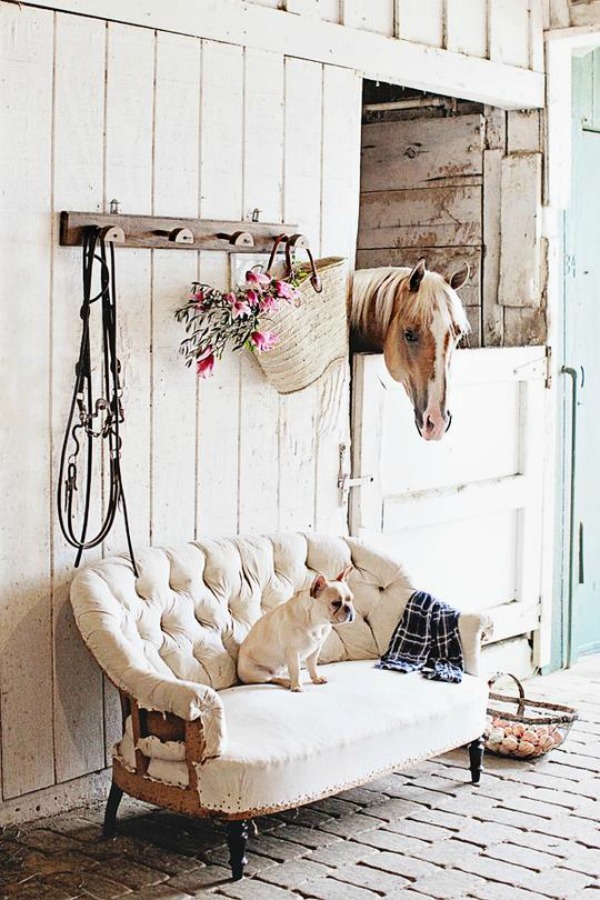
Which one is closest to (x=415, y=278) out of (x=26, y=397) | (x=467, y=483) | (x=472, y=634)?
(x=467, y=483)

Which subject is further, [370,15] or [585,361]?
[585,361]

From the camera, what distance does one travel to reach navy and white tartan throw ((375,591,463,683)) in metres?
4.23

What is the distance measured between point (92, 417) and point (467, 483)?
1.99 meters

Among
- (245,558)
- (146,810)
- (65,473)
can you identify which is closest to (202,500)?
(245,558)

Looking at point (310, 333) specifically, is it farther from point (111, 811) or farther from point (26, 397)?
point (111, 811)

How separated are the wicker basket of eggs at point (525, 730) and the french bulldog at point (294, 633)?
85 cm

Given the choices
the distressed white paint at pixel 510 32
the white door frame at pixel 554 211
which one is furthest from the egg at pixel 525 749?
the distressed white paint at pixel 510 32

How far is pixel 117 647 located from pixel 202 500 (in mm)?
802

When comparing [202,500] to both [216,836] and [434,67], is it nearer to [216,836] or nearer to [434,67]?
[216,836]

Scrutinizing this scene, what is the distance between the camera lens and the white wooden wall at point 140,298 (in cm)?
372

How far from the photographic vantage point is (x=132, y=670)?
3.53 metres

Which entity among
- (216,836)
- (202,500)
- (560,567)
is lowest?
(216,836)

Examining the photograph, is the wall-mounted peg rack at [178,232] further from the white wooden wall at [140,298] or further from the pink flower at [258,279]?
the pink flower at [258,279]

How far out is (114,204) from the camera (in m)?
3.91
